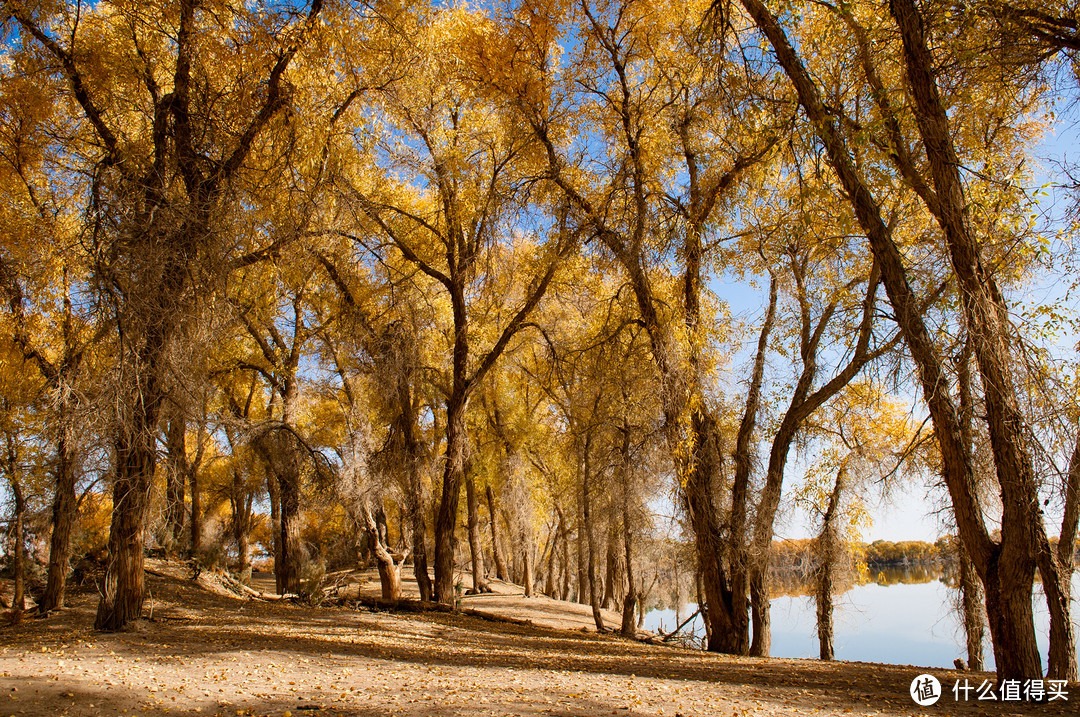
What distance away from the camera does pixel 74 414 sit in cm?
608

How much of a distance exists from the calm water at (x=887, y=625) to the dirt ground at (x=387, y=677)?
2995mm

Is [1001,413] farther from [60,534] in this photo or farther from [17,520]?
[17,520]

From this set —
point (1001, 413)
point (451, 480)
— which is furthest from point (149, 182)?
point (1001, 413)

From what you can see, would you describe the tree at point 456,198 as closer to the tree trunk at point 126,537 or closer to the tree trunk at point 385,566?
the tree trunk at point 385,566

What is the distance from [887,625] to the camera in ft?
131

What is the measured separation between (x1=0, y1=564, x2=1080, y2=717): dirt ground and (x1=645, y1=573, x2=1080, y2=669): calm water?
2.99 m

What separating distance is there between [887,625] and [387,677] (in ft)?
144

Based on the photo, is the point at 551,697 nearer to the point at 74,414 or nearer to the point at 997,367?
the point at 997,367

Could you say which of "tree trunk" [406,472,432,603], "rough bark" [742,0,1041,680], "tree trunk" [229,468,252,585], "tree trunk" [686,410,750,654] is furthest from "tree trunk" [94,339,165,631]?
"tree trunk" [229,468,252,585]

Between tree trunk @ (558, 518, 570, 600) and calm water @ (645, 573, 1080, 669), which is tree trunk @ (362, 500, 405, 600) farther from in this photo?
tree trunk @ (558, 518, 570, 600)

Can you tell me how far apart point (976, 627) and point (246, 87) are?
12.8 m

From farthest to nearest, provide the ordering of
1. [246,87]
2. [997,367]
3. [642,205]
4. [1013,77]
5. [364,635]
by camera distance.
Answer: [642,205] < [364,635] < [246,87] < [1013,77] < [997,367]

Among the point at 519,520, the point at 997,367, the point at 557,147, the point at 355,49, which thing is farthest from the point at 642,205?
the point at 519,520

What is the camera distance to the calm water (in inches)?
372
